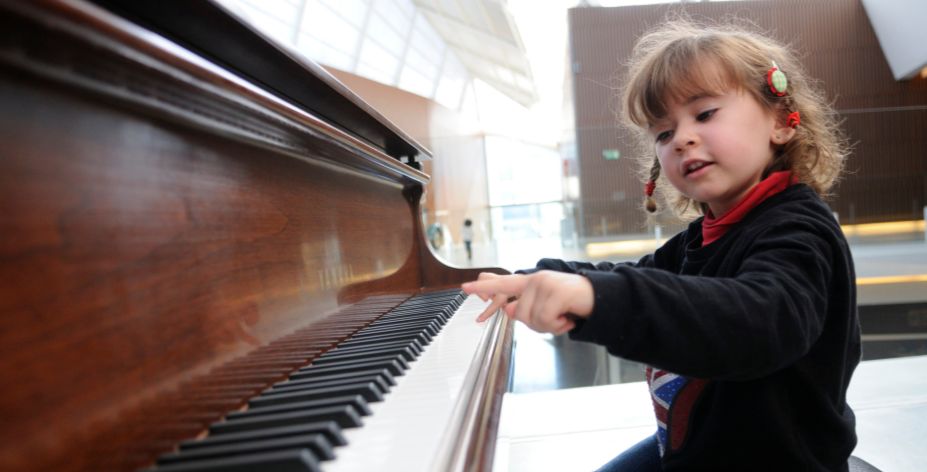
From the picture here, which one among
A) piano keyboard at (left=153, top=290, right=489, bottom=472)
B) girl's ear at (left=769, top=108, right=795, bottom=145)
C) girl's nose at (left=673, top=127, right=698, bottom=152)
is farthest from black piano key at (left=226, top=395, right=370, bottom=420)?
girl's ear at (left=769, top=108, right=795, bottom=145)

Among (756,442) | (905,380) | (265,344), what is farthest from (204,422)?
(905,380)

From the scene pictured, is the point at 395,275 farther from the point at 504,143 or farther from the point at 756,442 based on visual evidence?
the point at 504,143

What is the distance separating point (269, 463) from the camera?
1.72 ft

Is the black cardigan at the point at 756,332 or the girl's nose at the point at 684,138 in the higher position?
the girl's nose at the point at 684,138

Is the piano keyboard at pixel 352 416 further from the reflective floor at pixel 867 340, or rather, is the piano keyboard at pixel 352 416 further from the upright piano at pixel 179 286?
the reflective floor at pixel 867 340

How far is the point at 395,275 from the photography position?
1.88 metres

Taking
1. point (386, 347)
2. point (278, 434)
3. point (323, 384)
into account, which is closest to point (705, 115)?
point (386, 347)

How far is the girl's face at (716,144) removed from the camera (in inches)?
47.2

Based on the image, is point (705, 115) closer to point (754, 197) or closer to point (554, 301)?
point (754, 197)

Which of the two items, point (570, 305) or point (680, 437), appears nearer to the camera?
point (570, 305)

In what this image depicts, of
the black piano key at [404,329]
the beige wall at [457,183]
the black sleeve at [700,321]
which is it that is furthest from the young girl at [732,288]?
the beige wall at [457,183]

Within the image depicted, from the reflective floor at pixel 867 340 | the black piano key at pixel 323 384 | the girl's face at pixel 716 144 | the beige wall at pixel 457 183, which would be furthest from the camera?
the beige wall at pixel 457 183

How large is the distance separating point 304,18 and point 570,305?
1364 centimetres

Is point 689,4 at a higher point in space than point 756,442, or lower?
higher
